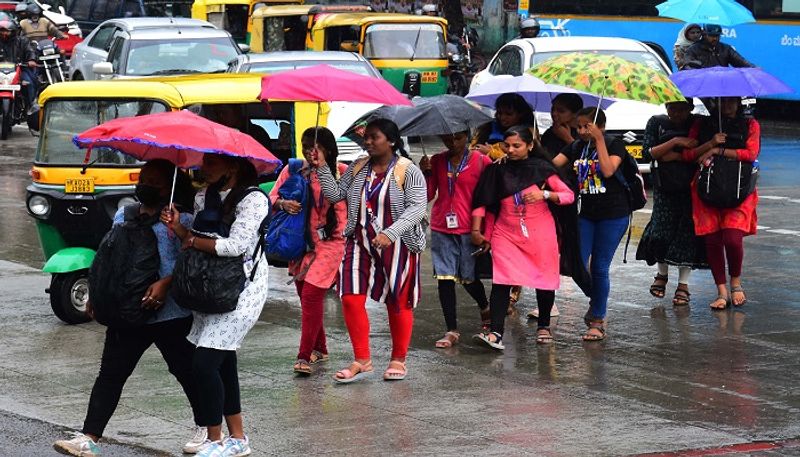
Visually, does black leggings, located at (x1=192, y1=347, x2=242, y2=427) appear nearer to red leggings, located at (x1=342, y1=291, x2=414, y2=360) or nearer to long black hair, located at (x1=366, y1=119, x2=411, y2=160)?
red leggings, located at (x1=342, y1=291, x2=414, y2=360)

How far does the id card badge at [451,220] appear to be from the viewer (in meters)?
9.73

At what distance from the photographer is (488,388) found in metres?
8.66

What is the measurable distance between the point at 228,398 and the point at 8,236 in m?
8.45

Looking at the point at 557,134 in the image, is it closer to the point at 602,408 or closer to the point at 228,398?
the point at 602,408

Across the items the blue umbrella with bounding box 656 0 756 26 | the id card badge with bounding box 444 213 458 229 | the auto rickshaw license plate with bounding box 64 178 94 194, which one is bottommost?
the auto rickshaw license plate with bounding box 64 178 94 194

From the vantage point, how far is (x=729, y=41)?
27.8 m

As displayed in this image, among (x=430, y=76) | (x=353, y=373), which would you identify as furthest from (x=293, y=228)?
(x=430, y=76)

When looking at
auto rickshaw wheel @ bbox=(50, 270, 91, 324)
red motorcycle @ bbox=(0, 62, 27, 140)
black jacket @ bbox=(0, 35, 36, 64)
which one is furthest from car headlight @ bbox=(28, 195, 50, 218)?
black jacket @ bbox=(0, 35, 36, 64)

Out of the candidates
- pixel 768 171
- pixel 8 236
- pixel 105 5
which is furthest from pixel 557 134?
pixel 105 5

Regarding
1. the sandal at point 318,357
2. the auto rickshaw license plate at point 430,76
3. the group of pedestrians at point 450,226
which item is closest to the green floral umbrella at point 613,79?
the group of pedestrians at point 450,226

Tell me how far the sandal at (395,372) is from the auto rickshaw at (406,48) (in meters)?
16.9

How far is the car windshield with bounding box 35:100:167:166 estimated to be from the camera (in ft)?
35.9

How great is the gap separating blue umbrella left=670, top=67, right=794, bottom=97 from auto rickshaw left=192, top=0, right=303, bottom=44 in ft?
76.0

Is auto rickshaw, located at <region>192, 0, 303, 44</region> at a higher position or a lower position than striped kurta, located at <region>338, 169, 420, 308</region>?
lower
